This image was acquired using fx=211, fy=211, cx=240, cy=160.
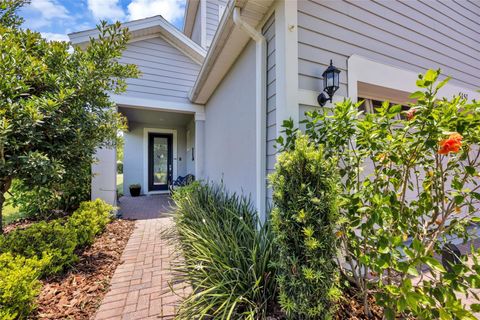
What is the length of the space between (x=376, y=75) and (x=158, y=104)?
5139 mm

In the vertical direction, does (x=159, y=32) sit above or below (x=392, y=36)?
above

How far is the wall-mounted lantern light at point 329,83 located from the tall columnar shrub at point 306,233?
962 millimetres

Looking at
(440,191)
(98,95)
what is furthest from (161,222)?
(440,191)

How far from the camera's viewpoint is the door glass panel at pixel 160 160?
29.9 feet

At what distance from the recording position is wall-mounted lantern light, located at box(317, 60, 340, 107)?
230cm

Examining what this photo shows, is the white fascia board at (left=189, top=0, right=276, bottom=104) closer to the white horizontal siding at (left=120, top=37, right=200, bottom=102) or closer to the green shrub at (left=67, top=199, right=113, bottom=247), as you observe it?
the white horizontal siding at (left=120, top=37, right=200, bottom=102)

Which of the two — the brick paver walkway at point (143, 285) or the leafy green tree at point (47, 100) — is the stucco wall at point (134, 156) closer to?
the brick paver walkway at point (143, 285)

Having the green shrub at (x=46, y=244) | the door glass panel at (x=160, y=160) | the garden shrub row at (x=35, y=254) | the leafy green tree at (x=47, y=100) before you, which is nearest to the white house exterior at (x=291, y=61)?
the leafy green tree at (x=47, y=100)

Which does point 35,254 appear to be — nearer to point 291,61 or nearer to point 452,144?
point 291,61

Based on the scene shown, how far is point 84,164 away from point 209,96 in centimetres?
352

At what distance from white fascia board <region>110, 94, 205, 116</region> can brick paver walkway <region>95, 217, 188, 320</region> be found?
3.52 meters

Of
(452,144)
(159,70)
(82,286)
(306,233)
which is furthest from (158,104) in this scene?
(452,144)

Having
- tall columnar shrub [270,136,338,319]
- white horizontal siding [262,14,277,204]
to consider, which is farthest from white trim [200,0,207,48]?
tall columnar shrub [270,136,338,319]

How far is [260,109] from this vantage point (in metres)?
2.74
